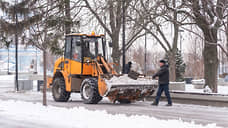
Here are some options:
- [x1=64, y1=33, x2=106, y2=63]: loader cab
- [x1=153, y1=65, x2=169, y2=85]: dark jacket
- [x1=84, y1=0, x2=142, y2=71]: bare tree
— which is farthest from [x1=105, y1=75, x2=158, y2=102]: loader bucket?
[x1=84, y1=0, x2=142, y2=71]: bare tree

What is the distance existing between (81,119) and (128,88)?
16.1ft

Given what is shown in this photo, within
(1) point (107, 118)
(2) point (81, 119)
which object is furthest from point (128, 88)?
(2) point (81, 119)

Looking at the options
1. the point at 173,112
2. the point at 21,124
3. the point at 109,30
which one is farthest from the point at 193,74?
the point at 21,124

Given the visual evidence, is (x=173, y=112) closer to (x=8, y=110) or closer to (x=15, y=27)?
(x=8, y=110)

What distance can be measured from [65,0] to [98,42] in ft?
20.6

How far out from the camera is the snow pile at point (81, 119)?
10008 mm

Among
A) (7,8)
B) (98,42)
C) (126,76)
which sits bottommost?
(126,76)

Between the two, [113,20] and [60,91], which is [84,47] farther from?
[113,20]

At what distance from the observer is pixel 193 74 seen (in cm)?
5769

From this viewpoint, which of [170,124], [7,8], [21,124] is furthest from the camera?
[7,8]

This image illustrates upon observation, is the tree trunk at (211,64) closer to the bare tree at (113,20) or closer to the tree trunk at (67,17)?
the bare tree at (113,20)

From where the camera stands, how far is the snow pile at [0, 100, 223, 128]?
1001 centimetres

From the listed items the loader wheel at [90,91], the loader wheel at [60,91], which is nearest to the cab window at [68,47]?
the loader wheel at [60,91]

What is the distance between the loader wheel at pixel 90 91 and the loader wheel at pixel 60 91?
4.61 feet
